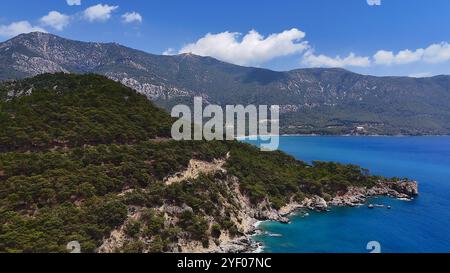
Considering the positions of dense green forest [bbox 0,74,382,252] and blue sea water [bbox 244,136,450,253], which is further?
blue sea water [bbox 244,136,450,253]

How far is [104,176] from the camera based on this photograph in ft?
184

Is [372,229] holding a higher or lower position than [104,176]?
lower

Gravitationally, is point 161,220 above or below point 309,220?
above

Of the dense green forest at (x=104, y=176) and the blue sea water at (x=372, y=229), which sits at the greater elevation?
the dense green forest at (x=104, y=176)

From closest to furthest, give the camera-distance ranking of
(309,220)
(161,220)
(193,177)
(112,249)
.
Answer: (112,249)
(161,220)
(193,177)
(309,220)

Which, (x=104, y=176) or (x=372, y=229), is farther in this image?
(x=372, y=229)

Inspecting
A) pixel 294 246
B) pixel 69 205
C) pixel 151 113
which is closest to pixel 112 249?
pixel 69 205

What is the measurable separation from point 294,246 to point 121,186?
27353 millimetres

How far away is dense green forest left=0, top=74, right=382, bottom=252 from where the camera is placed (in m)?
47.2

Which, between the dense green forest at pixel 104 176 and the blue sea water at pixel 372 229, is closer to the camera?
the dense green forest at pixel 104 176

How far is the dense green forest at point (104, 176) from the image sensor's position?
4716cm

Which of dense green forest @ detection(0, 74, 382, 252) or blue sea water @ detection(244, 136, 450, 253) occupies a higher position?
dense green forest @ detection(0, 74, 382, 252)
